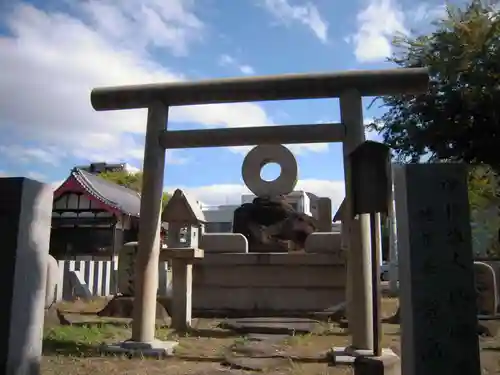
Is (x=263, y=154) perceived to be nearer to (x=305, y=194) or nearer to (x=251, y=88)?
(x=251, y=88)

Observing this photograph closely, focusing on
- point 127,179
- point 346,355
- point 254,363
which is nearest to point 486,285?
point 346,355

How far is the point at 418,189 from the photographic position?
3.25 meters

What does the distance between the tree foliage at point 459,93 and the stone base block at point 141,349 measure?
8701mm

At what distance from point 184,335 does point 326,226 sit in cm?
585

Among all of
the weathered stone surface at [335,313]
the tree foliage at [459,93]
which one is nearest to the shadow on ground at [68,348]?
the weathered stone surface at [335,313]

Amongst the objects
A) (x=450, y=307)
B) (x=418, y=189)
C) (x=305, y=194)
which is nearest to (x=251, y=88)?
(x=418, y=189)

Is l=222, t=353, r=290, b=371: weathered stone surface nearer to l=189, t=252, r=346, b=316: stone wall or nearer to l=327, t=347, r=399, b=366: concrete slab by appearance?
l=327, t=347, r=399, b=366: concrete slab

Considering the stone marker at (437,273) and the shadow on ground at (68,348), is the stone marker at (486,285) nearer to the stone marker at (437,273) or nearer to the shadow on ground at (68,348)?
the stone marker at (437,273)

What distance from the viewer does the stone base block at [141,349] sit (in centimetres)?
561

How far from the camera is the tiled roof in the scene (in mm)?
19922

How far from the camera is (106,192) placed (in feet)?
69.3

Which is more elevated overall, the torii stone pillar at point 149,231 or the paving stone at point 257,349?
the torii stone pillar at point 149,231

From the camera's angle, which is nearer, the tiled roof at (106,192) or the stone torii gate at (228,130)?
the stone torii gate at (228,130)

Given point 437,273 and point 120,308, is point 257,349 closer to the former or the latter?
point 437,273
